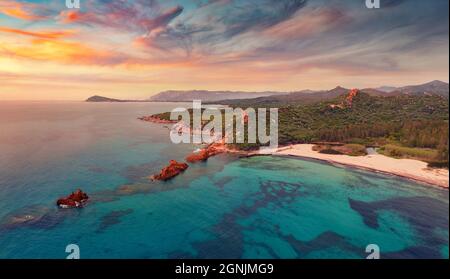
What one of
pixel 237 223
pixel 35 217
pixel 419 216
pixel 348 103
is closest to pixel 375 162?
pixel 419 216

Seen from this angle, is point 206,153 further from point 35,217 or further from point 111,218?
point 35,217

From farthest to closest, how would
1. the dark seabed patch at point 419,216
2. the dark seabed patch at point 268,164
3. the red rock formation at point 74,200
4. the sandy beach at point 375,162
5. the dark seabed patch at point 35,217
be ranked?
the dark seabed patch at point 268,164 → the sandy beach at point 375,162 → the red rock formation at point 74,200 → the dark seabed patch at point 35,217 → the dark seabed patch at point 419,216

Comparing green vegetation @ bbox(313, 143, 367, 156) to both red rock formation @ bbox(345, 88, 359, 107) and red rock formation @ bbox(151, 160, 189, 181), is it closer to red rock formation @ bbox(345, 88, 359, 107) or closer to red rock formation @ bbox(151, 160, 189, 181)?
red rock formation @ bbox(345, 88, 359, 107)

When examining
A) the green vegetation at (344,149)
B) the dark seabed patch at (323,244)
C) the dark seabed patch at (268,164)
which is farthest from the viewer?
the dark seabed patch at (268,164)

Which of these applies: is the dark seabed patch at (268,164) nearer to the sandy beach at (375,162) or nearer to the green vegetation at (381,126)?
the sandy beach at (375,162)

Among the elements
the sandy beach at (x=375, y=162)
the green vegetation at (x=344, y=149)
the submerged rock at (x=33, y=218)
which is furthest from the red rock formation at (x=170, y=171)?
the green vegetation at (x=344, y=149)
